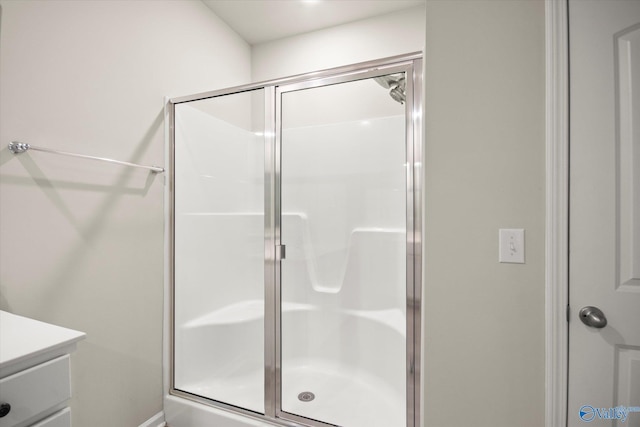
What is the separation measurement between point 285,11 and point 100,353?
2477 mm

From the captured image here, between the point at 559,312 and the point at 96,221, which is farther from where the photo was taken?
the point at 96,221

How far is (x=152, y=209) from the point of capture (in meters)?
1.83

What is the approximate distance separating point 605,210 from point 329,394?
5.53 feet

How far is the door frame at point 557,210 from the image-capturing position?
3.26 feet

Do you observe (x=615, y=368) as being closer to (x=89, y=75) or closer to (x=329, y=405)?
(x=329, y=405)

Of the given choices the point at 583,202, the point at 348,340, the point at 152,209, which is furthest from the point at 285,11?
the point at 348,340

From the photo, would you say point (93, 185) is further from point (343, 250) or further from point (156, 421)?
point (343, 250)

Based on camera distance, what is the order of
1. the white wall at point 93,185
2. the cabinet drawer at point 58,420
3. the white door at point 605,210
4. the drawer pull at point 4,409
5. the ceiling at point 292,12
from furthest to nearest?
the ceiling at point 292,12 → the white wall at point 93,185 → the white door at point 605,210 → the cabinet drawer at point 58,420 → the drawer pull at point 4,409

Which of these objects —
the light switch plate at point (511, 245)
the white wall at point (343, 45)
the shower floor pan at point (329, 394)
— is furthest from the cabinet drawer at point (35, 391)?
the white wall at point (343, 45)

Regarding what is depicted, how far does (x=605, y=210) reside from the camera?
0.97 metres

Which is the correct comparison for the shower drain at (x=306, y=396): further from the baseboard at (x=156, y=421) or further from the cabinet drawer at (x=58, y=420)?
the cabinet drawer at (x=58, y=420)

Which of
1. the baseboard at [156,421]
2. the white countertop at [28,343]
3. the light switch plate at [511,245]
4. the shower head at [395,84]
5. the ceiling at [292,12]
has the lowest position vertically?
the baseboard at [156,421]

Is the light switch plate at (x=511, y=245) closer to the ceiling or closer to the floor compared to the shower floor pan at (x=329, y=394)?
closer to the ceiling

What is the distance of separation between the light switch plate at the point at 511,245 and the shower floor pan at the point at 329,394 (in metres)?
1.06
